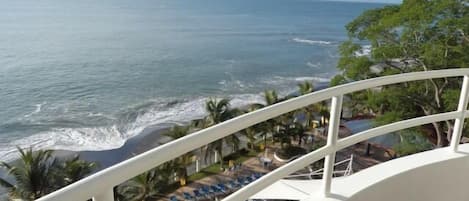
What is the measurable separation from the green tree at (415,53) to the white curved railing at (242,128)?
12.4 meters

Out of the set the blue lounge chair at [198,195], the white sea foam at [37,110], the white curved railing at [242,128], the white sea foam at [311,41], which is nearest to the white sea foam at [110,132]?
the white sea foam at [37,110]

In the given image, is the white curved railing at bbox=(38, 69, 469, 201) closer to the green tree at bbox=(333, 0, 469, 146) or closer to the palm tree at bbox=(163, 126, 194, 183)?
the green tree at bbox=(333, 0, 469, 146)

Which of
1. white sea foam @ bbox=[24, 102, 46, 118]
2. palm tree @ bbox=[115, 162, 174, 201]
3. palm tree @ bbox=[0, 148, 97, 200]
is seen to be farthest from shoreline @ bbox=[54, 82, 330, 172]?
white sea foam @ bbox=[24, 102, 46, 118]

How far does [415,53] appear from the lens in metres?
14.0

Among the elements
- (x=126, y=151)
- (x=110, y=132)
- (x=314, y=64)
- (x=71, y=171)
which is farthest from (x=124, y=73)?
(x=71, y=171)

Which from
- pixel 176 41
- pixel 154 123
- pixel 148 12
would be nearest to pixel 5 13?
pixel 148 12

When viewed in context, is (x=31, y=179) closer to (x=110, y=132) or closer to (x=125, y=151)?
(x=125, y=151)

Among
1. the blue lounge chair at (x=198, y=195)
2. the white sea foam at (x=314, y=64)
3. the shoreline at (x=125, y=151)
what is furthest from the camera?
the white sea foam at (x=314, y=64)

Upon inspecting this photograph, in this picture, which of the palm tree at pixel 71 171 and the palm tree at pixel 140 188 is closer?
the palm tree at pixel 71 171

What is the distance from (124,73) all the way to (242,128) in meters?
32.6

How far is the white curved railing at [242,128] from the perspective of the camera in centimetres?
65

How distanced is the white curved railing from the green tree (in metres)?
12.4

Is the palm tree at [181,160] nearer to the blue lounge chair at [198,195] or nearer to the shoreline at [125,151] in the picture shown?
the blue lounge chair at [198,195]

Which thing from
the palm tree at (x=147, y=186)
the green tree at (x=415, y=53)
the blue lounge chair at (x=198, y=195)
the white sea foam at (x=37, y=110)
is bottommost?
the blue lounge chair at (x=198, y=195)
